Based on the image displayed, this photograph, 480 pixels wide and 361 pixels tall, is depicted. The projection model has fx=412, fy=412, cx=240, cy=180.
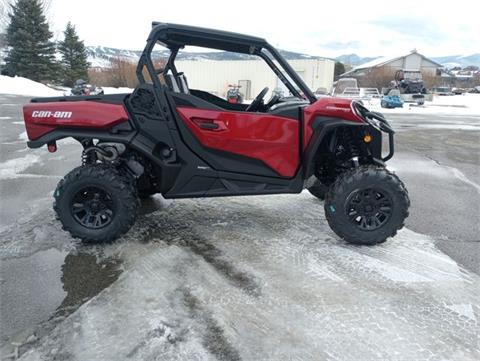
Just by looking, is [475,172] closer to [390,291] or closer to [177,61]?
[390,291]

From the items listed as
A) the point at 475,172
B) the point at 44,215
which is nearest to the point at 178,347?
the point at 44,215

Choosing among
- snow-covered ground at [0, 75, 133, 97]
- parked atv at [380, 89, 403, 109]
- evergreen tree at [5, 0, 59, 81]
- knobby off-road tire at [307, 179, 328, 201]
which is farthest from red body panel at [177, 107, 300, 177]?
evergreen tree at [5, 0, 59, 81]

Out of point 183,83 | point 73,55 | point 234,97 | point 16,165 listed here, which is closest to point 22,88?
point 73,55

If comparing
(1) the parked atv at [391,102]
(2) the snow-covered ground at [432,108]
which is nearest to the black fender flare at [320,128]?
(2) the snow-covered ground at [432,108]

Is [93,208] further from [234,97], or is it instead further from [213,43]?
[234,97]

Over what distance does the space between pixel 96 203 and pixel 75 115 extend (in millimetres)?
759

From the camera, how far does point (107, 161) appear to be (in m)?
3.71

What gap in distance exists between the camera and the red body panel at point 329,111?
135 inches

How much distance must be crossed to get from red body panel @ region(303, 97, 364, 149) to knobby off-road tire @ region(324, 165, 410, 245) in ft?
1.49

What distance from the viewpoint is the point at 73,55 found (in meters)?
36.1

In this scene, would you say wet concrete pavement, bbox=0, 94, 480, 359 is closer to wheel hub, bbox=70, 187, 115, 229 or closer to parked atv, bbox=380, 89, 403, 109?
wheel hub, bbox=70, 187, 115, 229

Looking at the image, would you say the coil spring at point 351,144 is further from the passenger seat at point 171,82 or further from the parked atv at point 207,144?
the passenger seat at point 171,82

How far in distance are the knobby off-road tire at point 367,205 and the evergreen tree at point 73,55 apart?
117ft

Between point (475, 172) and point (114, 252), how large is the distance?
591cm
